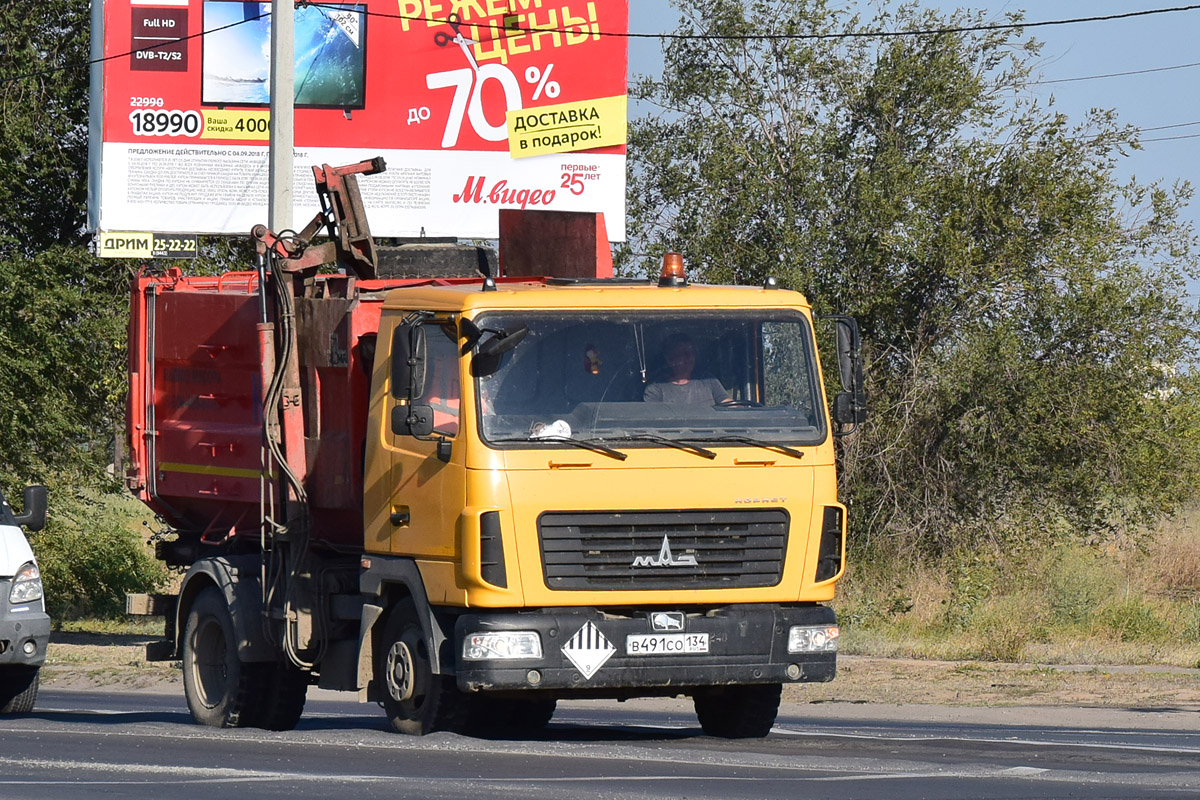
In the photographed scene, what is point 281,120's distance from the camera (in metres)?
17.2

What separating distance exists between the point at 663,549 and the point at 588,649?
65 cm

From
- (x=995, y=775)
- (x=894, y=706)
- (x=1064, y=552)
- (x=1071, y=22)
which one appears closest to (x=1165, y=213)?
(x=1071, y=22)

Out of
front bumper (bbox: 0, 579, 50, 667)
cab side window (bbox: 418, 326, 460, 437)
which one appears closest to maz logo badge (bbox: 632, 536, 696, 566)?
cab side window (bbox: 418, 326, 460, 437)

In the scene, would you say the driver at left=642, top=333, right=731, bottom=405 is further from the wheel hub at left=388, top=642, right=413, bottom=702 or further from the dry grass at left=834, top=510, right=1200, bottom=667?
the dry grass at left=834, top=510, right=1200, bottom=667

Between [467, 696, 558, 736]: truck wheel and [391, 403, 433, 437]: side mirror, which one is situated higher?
[391, 403, 433, 437]: side mirror

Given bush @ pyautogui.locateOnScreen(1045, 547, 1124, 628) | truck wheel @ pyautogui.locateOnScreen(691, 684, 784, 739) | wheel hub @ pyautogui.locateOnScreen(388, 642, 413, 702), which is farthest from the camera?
bush @ pyautogui.locateOnScreen(1045, 547, 1124, 628)

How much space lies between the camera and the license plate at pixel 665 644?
966 cm

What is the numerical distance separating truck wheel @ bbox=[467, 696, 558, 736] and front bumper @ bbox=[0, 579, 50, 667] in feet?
10.6

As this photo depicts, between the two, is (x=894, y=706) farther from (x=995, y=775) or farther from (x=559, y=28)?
(x=559, y=28)

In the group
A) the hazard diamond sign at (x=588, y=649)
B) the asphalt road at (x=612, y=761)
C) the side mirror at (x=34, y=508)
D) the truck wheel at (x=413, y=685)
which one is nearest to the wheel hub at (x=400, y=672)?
the truck wheel at (x=413, y=685)

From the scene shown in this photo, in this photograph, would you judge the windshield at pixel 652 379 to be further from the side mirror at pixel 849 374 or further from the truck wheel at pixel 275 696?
the truck wheel at pixel 275 696

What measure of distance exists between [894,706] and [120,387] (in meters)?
11.8

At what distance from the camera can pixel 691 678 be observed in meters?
9.73

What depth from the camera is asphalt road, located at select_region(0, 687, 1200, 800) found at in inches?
322
